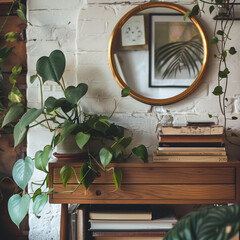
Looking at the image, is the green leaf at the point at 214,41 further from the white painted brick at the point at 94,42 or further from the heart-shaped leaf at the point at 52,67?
the heart-shaped leaf at the point at 52,67

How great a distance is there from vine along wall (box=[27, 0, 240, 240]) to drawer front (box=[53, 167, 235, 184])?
1.18 feet

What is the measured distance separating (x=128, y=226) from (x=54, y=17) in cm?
129

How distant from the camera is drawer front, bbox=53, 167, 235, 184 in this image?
1483 mm

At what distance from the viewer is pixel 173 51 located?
1.79m

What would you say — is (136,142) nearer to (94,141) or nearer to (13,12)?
(94,141)

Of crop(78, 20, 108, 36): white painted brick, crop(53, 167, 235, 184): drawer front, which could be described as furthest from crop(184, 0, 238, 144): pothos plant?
crop(78, 20, 108, 36): white painted brick

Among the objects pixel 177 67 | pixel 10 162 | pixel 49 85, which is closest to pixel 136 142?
pixel 177 67

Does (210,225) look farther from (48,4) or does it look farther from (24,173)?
(48,4)

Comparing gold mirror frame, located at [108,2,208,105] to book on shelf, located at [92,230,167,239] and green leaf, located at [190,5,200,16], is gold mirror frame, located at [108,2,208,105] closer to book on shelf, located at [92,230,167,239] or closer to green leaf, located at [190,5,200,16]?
green leaf, located at [190,5,200,16]

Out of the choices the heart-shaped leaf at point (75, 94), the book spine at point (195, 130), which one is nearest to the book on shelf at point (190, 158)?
the book spine at point (195, 130)

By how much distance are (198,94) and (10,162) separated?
1.27m

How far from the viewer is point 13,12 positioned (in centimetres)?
191

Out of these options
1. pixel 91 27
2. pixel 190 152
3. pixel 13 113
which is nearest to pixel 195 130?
pixel 190 152

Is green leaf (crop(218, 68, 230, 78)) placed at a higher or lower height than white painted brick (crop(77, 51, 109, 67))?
lower
